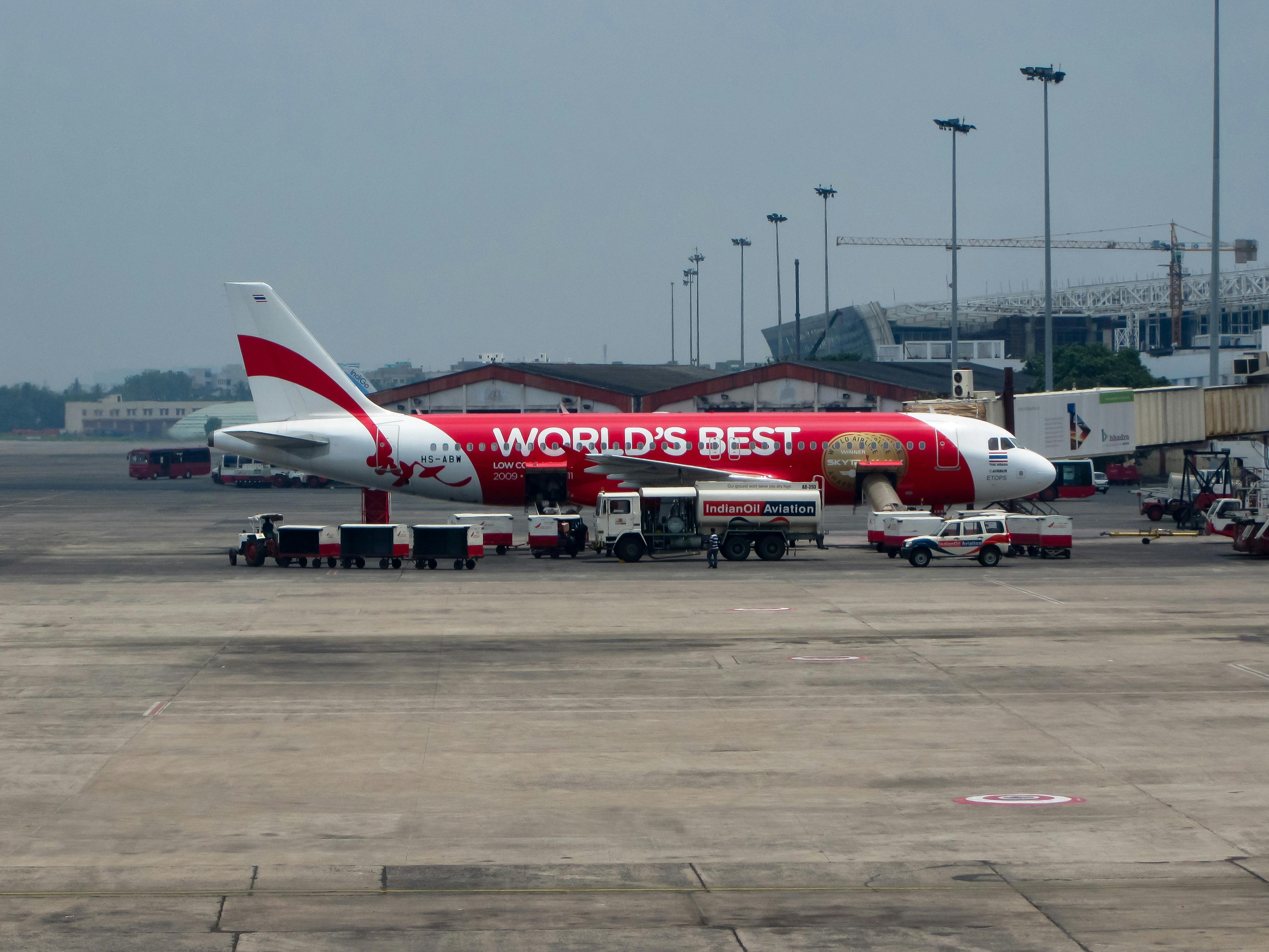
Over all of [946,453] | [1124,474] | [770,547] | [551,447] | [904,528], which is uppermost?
[551,447]

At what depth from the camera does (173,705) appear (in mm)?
26328

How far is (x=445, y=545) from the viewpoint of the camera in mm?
50688

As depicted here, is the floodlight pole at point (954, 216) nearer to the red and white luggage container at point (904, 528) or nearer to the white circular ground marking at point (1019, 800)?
the red and white luggage container at point (904, 528)

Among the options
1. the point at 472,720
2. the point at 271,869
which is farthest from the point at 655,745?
the point at 271,869

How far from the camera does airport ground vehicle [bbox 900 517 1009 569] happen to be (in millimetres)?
51750

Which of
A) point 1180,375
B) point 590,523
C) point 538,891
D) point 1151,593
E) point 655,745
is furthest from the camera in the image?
point 1180,375

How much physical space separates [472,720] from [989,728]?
9390mm

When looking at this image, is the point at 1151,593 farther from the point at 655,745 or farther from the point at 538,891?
the point at 538,891

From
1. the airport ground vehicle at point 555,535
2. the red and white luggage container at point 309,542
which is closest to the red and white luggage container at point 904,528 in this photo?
the airport ground vehicle at point 555,535

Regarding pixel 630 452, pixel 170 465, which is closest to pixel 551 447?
pixel 630 452

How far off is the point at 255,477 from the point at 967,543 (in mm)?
69793

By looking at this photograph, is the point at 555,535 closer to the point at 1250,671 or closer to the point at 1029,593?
the point at 1029,593

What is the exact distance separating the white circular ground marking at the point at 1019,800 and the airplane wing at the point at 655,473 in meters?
37.6

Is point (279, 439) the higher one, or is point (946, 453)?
point (279, 439)
